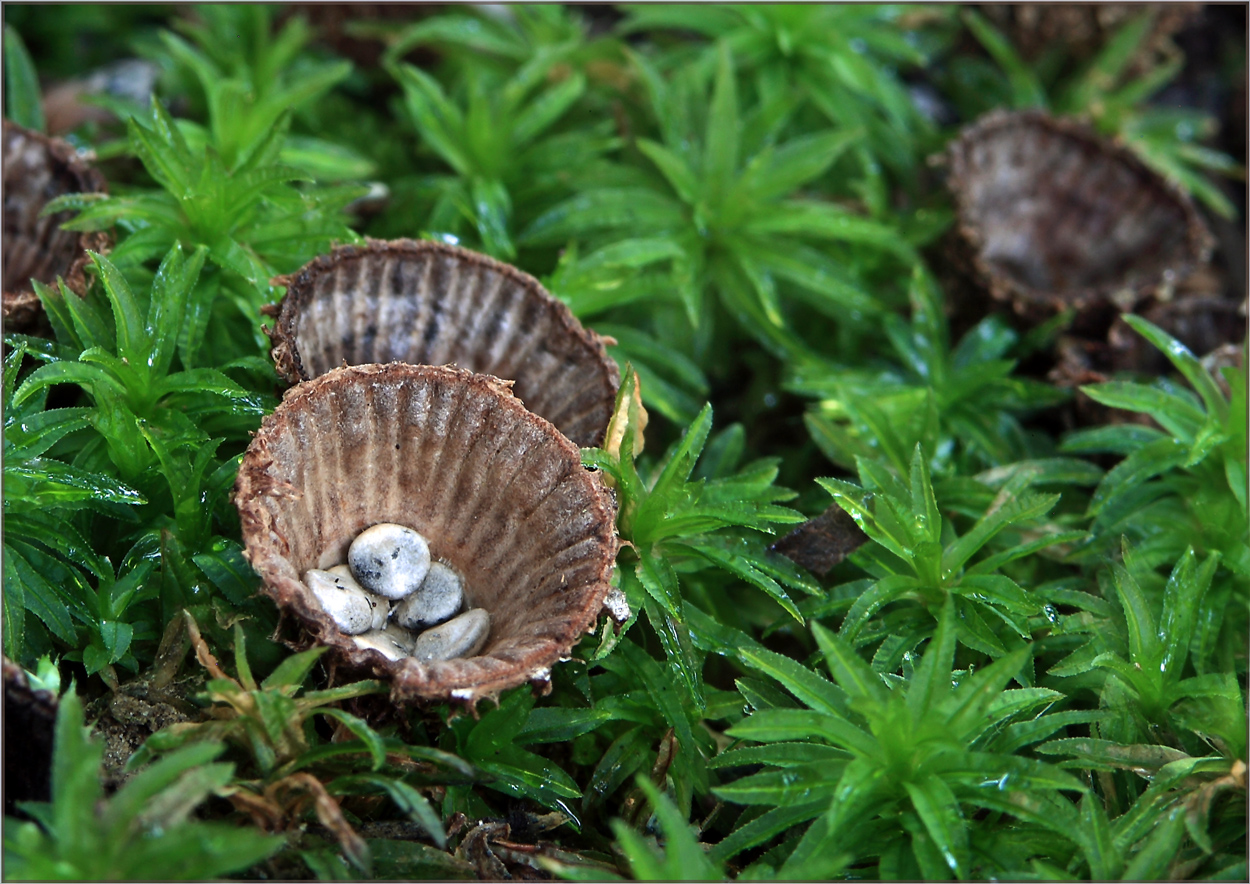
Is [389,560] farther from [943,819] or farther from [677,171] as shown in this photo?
[677,171]

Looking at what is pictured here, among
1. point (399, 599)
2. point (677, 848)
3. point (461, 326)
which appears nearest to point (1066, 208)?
point (461, 326)

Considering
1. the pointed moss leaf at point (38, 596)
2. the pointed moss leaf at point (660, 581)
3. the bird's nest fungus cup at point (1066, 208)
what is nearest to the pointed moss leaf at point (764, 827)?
the pointed moss leaf at point (660, 581)

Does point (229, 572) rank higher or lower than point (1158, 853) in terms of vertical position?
higher

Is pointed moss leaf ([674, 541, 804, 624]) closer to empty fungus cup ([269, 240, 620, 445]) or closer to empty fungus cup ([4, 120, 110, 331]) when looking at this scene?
empty fungus cup ([269, 240, 620, 445])

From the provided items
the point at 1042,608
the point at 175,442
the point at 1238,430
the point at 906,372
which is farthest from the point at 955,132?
the point at 175,442

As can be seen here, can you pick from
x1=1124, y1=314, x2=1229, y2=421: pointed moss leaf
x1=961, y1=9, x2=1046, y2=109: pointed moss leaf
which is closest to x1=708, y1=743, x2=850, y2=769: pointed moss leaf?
x1=1124, y1=314, x2=1229, y2=421: pointed moss leaf

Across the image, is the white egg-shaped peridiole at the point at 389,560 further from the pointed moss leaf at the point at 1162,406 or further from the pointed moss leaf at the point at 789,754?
the pointed moss leaf at the point at 1162,406

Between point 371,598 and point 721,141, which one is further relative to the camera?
point 721,141
